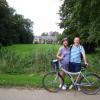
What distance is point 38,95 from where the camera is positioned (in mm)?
11102

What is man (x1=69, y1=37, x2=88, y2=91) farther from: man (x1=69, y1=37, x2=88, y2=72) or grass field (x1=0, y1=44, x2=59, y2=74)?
grass field (x1=0, y1=44, x2=59, y2=74)

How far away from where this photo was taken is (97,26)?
22.3 m

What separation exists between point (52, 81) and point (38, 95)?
1.04 m

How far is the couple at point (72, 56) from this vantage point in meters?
12.1

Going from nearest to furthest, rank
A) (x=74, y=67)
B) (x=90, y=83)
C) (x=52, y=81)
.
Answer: (x=90, y=83)
(x=52, y=81)
(x=74, y=67)

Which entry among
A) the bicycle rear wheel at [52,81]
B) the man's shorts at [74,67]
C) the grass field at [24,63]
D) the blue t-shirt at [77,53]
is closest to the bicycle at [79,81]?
the bicycle rear wheel at [52,81]

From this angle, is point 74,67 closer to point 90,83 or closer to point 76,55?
point 76,55

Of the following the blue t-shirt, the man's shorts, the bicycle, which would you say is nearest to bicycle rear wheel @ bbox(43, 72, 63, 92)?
the bicycle

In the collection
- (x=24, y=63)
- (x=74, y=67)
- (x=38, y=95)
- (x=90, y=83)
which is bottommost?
(x=38, y=95)

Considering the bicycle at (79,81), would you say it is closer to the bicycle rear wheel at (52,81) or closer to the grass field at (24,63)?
the bicycle rear wheel at (52,81)

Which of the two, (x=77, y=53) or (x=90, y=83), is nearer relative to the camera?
(x=90, y=83)

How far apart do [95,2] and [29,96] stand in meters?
9.74

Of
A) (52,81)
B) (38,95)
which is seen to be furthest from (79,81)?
(38,95)

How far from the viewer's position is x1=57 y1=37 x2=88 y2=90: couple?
475 inches
